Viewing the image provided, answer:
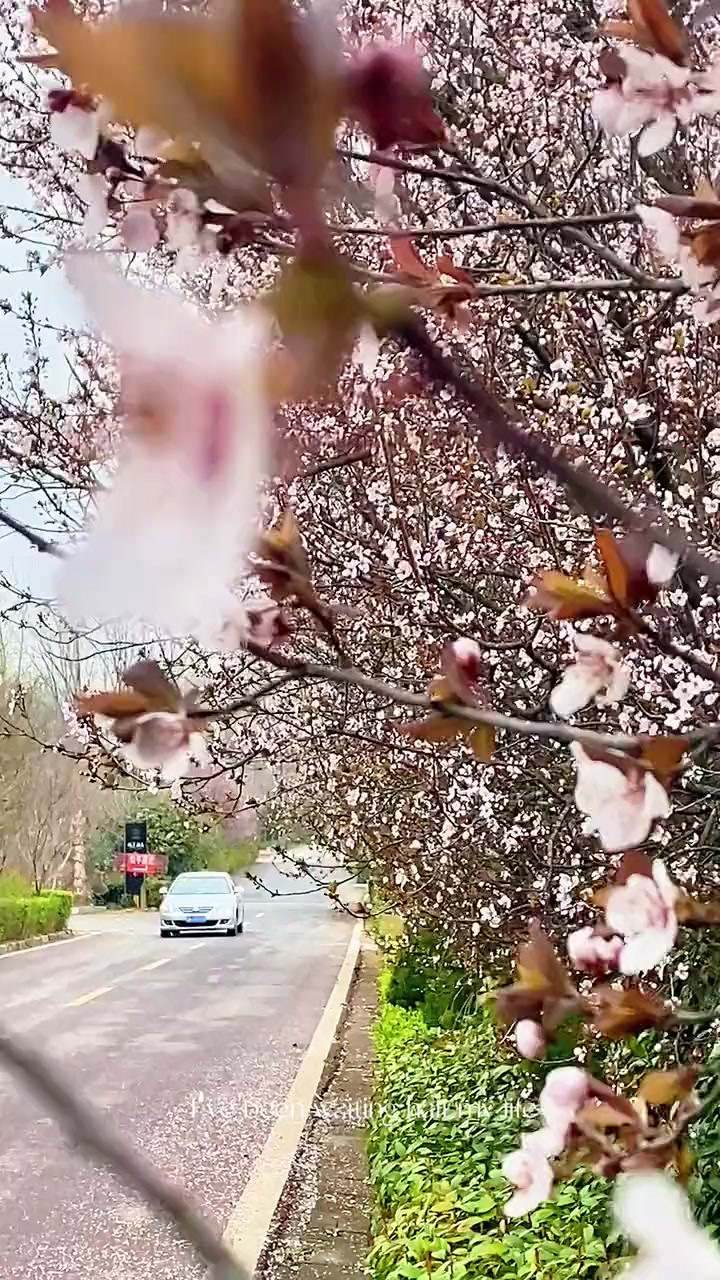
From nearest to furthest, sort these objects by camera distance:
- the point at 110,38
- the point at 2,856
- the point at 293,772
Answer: the point at 110,38 → the point at 293,772 → the point at 2,856

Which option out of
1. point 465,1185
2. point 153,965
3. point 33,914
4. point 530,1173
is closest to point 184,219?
point 530,1173

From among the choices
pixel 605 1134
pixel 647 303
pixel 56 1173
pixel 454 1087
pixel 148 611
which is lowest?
pixel 56 1173

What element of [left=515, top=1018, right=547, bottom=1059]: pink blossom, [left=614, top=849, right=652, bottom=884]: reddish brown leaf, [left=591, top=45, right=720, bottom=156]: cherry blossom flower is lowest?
[left=515, top=1018, right=547, bottom=1059]: pink blossom

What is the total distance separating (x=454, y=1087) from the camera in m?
5.54

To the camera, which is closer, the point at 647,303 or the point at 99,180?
the point at 99,180

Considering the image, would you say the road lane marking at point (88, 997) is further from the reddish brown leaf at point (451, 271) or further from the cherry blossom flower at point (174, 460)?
the cherry blossom flower at point (174, 460)

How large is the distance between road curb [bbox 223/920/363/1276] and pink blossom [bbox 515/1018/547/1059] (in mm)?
1619

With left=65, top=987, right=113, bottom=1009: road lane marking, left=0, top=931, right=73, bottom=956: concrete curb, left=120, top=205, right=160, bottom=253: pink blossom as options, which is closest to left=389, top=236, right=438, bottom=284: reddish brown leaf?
left=120, top=205, right=160, bottom=253: pink blossom

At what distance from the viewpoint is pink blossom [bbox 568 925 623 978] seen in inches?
39.0

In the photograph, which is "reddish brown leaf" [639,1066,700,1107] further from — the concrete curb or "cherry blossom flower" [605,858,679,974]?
the concrete curb

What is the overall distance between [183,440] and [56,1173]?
660 centimetres

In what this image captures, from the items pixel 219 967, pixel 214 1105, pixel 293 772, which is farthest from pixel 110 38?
pixel 219 967

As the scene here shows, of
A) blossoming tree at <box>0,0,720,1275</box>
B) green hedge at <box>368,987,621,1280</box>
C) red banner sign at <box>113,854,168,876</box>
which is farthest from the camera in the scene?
red banner sign at <box>113,854,168,876</box>

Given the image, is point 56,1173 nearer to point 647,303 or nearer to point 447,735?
point 647,303
